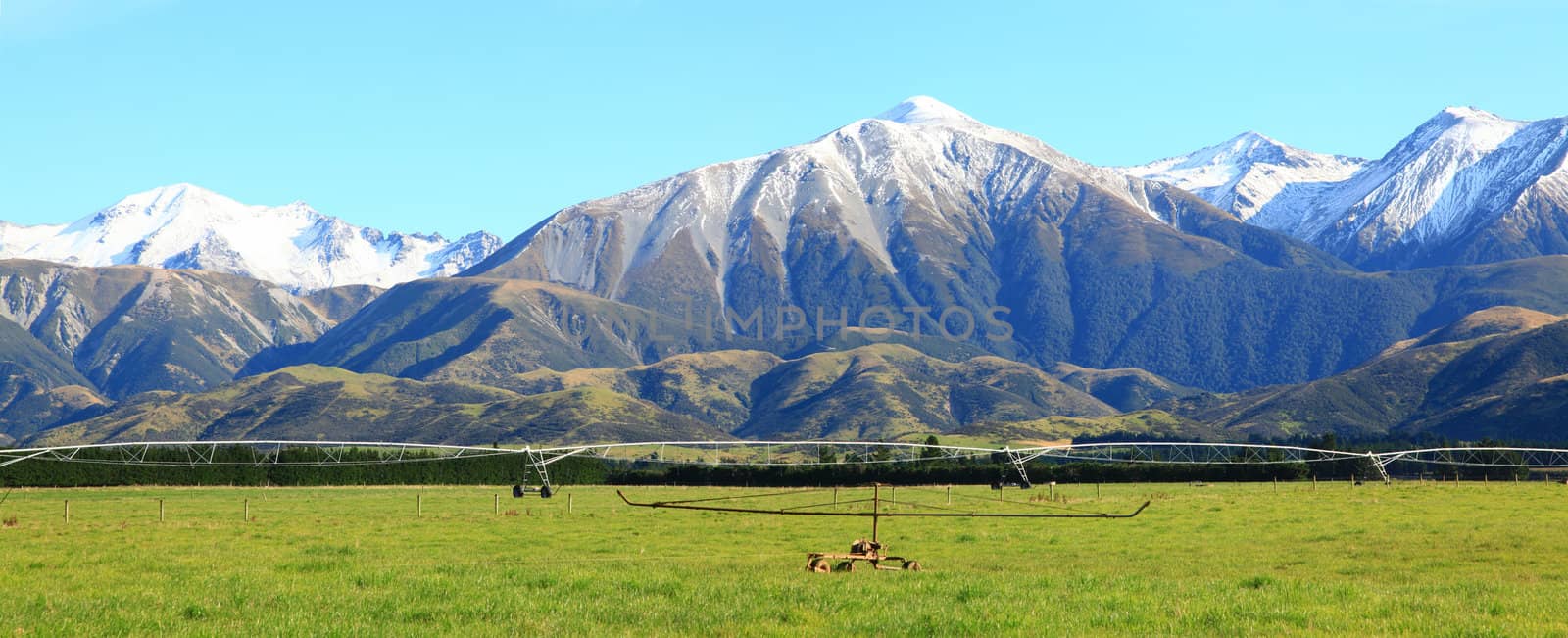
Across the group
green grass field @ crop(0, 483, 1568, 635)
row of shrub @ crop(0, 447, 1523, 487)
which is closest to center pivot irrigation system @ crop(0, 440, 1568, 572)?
row of shrub @ crop(0, 447, 1523, 487)

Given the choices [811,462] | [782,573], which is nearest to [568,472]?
[811,462]

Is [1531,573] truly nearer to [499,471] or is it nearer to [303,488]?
[303,488]

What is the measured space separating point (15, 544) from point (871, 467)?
104482mm

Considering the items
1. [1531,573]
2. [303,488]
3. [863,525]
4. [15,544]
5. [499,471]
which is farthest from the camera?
[499,471]

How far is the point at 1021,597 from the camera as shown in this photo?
97.8 ft

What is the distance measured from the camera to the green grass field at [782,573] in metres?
26.2

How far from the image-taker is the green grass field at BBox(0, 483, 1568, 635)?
26.2m

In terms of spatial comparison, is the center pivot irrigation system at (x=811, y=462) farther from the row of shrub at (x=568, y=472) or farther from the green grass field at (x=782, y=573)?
the green grass field at (x=782, y=573)

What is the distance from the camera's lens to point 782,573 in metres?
37.1

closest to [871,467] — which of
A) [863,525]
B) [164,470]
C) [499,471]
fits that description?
[499,471]

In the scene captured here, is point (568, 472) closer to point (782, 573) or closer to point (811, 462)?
point (811, 462)

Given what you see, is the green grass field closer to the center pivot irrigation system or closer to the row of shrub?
the center pivot irrigation system

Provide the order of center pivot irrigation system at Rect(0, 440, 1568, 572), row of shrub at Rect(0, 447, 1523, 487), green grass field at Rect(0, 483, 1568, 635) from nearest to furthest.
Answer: green grass field at Rect(0, 483, 1568, 635) → center pivot irrigation system at Rect(0, 440, 1568, 572) → row of shrub at Rect(0, 447, 1523, 487)

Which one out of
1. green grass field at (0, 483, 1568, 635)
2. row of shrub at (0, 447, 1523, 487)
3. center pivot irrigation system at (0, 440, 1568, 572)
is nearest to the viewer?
green grass field at (0, 483, 1568, 635)
